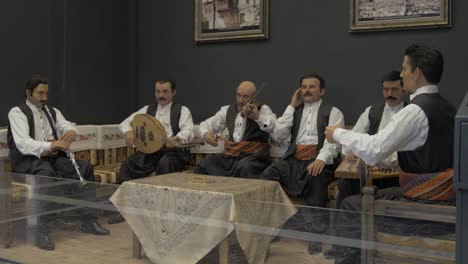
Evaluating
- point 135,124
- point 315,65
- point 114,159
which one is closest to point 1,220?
point 135,124

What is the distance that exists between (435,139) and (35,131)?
3.26 meters

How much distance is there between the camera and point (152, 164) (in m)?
5.20

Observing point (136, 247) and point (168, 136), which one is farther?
point (168, 136)

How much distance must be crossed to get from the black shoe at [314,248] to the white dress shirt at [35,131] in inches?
102

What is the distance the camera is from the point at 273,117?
191 inches

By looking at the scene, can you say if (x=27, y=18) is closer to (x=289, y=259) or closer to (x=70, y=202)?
(x=70, y=202)

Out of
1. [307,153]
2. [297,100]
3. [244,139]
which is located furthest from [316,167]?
[244,139]

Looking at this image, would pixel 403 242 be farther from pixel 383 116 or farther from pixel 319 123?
pixel 319 123

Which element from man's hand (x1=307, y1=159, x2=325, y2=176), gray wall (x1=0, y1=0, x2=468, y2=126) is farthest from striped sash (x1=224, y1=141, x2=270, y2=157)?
man's hand (x1=307, y1=159, x2=325, y2=176)

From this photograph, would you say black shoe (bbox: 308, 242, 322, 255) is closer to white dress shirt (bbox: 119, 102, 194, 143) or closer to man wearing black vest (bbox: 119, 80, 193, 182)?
man wearing black vest (bbox: 119, 80, 193, 182)

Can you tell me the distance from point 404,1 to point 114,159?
10.3 feet

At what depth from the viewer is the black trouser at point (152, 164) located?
5066 millimetres

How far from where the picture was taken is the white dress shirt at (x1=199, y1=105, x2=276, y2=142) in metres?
4.82

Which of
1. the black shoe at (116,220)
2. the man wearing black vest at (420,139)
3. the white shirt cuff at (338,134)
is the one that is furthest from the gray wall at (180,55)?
the black shoe at (116,220)
